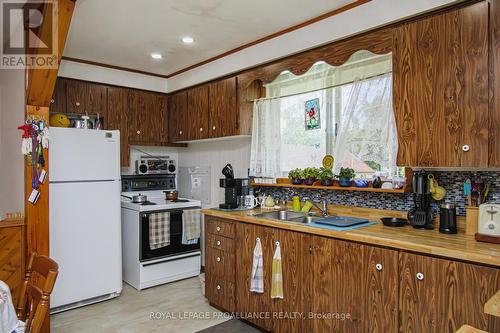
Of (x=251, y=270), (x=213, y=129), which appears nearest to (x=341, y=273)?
(x=251, y=270)

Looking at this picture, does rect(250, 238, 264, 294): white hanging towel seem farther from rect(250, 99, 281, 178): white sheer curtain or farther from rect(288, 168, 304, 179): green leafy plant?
rect(250, 99, 281, 178): white sheer curtain

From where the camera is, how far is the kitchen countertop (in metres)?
1.67

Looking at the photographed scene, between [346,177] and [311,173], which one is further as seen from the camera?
[311,173]

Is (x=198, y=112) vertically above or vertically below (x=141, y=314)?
above

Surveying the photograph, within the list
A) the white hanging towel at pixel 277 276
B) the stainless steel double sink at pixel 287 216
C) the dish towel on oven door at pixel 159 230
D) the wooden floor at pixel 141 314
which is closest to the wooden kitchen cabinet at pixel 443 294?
the white hanging towel at pixel 277 276

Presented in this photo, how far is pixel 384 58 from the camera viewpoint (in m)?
2.64

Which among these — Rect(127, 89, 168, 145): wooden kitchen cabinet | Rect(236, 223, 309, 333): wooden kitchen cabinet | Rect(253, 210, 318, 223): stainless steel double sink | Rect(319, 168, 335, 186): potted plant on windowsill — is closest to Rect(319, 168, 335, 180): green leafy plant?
Rect(319, 168, 335, 186): potted plant on windowsill

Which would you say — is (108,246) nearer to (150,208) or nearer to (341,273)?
(150,208)

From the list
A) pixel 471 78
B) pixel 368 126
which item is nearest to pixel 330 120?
pixel 368 126

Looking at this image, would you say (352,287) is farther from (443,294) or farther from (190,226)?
(190,226)

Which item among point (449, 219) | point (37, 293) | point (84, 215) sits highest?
point (449, 219)

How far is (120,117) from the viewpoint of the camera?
4.12 meters

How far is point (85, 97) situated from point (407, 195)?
136 inches

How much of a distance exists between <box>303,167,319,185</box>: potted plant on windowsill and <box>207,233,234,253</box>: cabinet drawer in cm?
86
